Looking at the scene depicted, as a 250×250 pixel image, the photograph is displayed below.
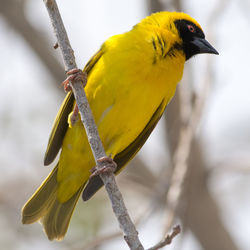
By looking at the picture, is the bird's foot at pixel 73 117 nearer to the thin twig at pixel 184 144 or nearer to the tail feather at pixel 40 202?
the tail feather at pixel 40 202

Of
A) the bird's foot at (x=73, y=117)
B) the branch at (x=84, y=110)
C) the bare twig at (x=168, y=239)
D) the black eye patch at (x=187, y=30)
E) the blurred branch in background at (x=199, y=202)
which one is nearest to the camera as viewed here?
the bare twig at (x=168, y=239)

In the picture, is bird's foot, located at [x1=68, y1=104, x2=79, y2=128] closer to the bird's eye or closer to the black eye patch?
the black eye patch

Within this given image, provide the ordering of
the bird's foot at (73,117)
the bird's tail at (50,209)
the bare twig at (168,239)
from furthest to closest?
the bird's tail at (50,209) < the bird's foot at (73,117) < the bare twig at (168,239)

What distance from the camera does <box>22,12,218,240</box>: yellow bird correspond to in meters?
4.02

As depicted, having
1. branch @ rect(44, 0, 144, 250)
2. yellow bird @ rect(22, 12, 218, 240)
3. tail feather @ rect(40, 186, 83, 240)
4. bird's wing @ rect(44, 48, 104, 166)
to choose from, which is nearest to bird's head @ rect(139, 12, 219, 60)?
yellow bird @ rect(22, 12, 218, 240)

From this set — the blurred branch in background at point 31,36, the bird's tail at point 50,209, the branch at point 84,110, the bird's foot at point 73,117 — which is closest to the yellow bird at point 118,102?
the bird's tail at point 50,209

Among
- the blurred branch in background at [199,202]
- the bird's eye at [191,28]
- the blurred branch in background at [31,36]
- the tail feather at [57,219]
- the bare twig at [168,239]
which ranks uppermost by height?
the blurred branch in background at [31,36]

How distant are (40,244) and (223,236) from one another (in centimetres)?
211

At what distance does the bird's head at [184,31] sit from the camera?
437 centimetres

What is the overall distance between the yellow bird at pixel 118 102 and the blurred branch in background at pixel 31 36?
1.77 meters

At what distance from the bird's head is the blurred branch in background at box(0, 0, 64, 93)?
1.76 metres

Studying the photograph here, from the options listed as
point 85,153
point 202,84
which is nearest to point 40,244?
point 85,153

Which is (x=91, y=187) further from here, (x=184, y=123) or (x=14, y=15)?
(x=14, y=15)

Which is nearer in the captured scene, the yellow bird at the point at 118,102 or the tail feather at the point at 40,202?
the yellow bird at the point at 118,102
